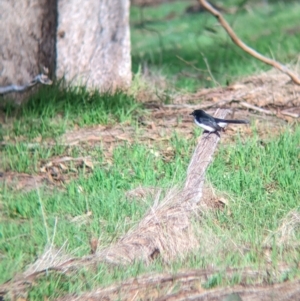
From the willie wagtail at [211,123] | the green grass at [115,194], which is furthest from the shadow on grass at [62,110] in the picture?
the willie wagtail at [211,123]

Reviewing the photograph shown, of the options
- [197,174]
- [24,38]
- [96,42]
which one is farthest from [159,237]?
[96,42]

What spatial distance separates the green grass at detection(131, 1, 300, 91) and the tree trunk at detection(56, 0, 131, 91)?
0.72 meters

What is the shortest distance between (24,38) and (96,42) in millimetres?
1147

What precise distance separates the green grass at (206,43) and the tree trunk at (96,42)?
2.35 feet

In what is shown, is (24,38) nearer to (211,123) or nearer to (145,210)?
(211,123)

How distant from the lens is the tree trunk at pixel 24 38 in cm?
829

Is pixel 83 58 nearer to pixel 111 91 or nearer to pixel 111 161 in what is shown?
pixel 111 91

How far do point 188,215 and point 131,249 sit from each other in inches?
19.8

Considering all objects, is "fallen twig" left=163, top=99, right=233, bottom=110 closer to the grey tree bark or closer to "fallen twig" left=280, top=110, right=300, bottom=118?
"fallen twig" left=280, top=110, right=300, bottom=118

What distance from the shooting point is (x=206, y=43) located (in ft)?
44.7

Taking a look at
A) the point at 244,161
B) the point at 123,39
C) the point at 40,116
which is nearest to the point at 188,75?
the point at 123,39

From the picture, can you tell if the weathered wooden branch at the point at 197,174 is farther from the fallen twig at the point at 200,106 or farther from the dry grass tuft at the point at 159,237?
the fallen twig at the point at 200,106

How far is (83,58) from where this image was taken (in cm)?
927

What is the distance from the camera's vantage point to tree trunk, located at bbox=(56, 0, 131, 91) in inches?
364
